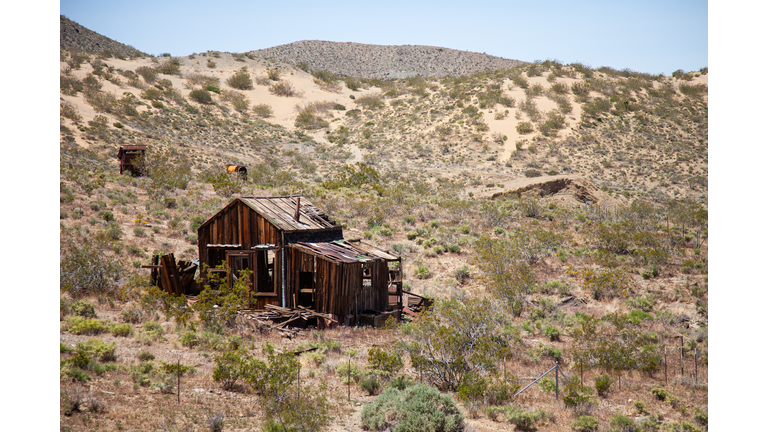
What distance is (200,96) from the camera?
54312 millimetres

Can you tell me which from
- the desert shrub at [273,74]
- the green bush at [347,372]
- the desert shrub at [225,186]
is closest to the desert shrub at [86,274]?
the green bush at [347,372]

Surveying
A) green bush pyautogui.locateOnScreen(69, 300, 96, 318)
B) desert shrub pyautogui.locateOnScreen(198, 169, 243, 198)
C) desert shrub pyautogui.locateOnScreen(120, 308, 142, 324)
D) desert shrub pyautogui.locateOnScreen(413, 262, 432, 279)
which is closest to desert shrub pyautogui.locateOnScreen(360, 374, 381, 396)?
desert shrub pyautogui.locateOnScreen(120, 308, 142, 324)

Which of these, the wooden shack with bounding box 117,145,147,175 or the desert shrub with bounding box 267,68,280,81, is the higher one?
the desert shrub with bounding box 267,68,280,81

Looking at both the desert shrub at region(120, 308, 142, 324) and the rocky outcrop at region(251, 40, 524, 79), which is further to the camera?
the rocky outcrop at region(251, 40, 524, 79)

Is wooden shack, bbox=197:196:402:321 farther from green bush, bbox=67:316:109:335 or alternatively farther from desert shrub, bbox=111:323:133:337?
green bush, bbox=67:316:109:335

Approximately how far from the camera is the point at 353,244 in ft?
56.3

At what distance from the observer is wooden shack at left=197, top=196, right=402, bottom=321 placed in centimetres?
1472

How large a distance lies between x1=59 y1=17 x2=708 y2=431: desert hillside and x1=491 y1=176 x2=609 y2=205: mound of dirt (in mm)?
147

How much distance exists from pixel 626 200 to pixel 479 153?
1417 centimetres

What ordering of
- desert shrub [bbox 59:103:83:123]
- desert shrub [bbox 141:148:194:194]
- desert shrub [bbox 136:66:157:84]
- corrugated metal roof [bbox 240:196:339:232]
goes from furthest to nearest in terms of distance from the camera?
1. desert shrub [bbox 136:66:157:84]
2. desert shrub [bbox 59:103:83:123]
3. desert shrub [bbox 141:148:194:194]
4. corrugated metal roof [bbox 240:196:339:232]

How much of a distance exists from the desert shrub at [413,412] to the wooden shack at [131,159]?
28.6 m

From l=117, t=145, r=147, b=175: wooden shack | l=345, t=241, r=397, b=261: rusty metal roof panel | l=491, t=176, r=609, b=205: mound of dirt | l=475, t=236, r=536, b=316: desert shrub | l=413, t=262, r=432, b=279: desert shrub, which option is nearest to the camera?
l=345, t=241, r=397, b=261: rusty metal roof panel
